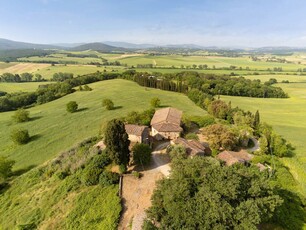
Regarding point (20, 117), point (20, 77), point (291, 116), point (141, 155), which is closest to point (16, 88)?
point (20, 77)

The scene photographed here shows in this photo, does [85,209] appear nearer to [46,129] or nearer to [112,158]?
[112,158]

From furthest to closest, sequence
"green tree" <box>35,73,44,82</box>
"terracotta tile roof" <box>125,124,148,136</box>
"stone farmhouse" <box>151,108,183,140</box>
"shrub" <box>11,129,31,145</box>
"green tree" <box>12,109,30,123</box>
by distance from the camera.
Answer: "green tree" <box>35,73,44,82</box> → "green tree" <box>12,109,30,123</box> → "shrub" <box>11,129,31,145</box> → "stone farmhouse" <box>151,108,183,140</box> → "terracotta tile roof" <box>125,124,148,136</box>

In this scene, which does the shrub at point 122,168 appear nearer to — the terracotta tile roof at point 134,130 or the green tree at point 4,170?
the terracotta tile roof at point 134,130

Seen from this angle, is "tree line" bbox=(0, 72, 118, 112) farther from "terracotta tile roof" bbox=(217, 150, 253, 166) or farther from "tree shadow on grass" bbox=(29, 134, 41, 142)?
"terracotta tile roof" bbox=(217, 150, 253, 166)

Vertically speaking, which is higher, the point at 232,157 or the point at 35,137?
the point at 232,157

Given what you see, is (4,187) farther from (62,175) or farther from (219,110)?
(219,110)

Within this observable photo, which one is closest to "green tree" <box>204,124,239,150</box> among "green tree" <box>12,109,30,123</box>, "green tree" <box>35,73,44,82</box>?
"green tree" <box>12,109,30,123</box>
